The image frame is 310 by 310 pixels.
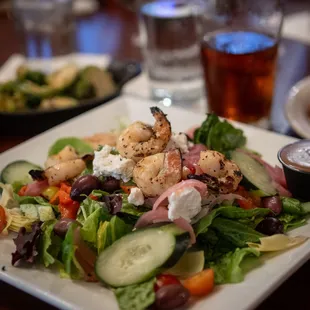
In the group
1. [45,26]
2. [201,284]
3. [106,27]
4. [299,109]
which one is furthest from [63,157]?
[106,27]

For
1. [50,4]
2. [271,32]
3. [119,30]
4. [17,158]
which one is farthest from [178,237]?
[119,30]

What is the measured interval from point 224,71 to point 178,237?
1.13 metres

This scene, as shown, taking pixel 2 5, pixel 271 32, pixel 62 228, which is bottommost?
pixel 2 5

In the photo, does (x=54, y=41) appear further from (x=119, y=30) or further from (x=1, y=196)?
(x=1, y=196)

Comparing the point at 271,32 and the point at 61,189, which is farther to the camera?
the point at 271,32

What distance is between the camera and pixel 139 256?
1.40 metres

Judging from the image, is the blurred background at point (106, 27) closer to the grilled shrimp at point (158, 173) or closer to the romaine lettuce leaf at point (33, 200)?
the romaine lettuce leaf at point (33, 200)

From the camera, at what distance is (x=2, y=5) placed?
471 centimetres

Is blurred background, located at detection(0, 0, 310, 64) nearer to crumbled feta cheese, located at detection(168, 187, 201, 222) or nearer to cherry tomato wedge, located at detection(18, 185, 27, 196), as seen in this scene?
cherry tomato wedge, located at detection(18, 185, 27, 196)

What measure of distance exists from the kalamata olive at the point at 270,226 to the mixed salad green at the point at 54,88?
107cm

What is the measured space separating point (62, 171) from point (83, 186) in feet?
0.44

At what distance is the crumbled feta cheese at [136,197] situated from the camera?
1.54m

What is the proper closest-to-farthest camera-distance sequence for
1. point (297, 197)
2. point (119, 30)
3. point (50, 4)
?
point (297, 197) < point (50, 4) < point (119, 30)

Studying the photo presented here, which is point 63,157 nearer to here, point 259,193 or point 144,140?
point 144,140
